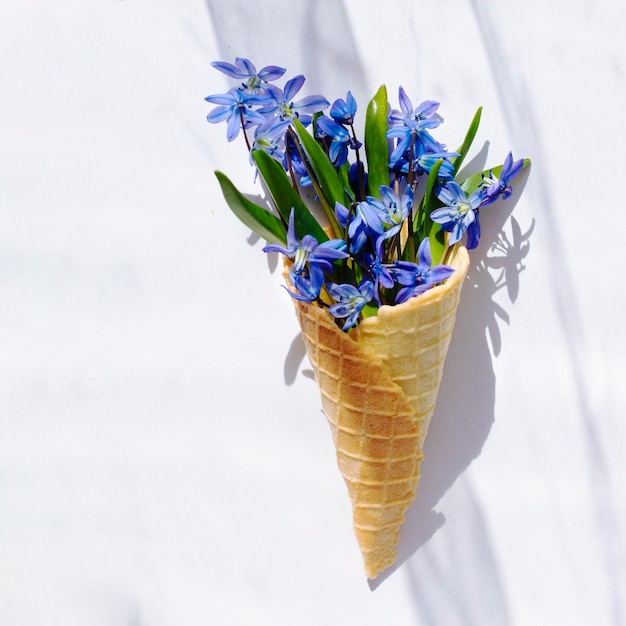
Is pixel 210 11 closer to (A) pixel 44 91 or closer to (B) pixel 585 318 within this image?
(A) pixel 44 91

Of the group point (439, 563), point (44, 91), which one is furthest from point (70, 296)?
point (439, 563)

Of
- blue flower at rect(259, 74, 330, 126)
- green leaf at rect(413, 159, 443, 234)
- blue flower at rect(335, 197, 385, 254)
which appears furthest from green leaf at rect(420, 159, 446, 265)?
blue flower at rect(259, 74, 330, 126)

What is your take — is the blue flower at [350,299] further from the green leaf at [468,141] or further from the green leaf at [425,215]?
the green leaf at [468,141]

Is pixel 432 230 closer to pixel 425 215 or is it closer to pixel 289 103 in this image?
pixel 425 215

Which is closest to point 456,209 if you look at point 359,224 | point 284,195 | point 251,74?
point 359,224

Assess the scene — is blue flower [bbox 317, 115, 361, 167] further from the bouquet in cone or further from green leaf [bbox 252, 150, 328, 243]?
green leaf [bbox 252, 150, 328, 243]
